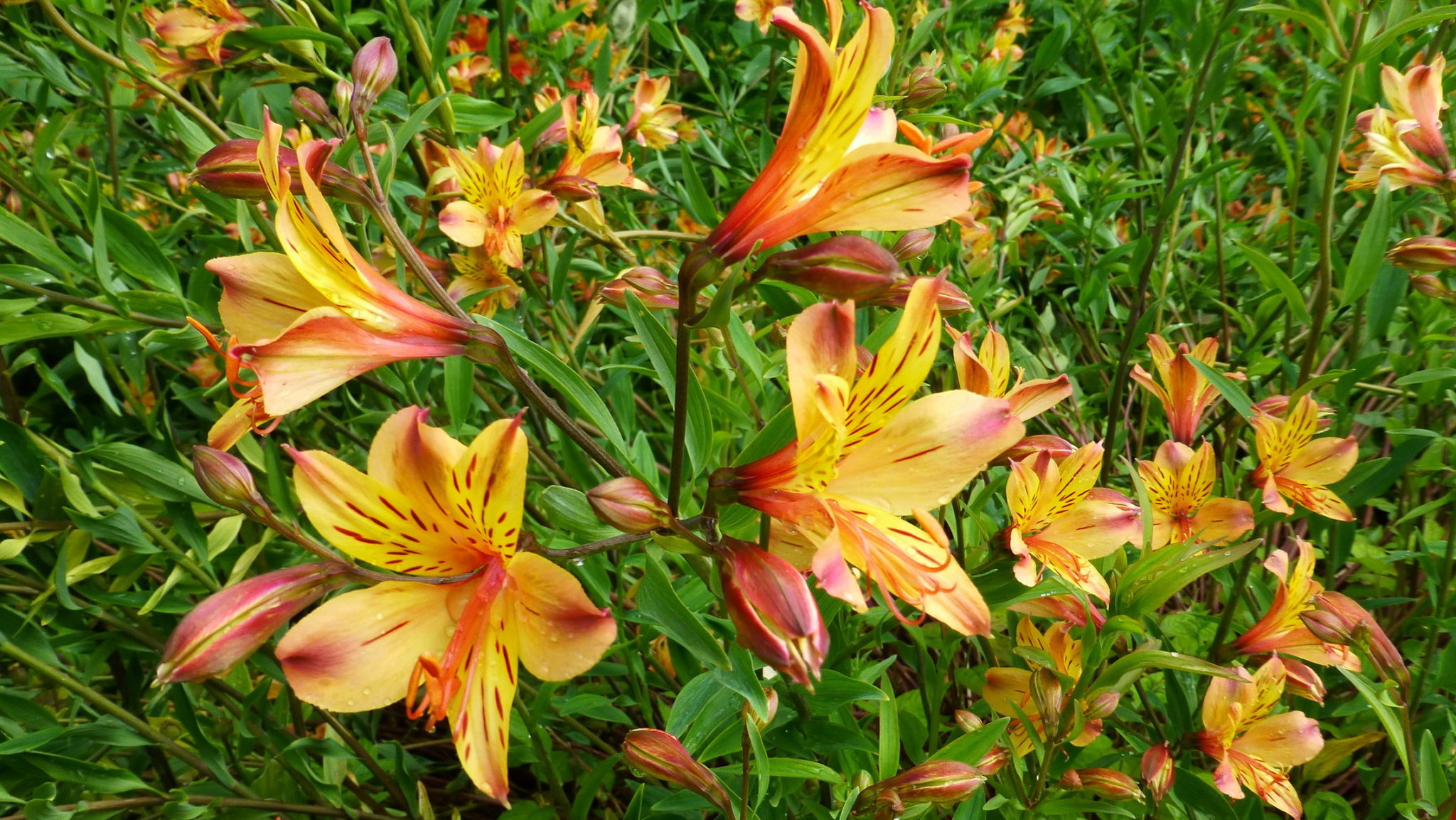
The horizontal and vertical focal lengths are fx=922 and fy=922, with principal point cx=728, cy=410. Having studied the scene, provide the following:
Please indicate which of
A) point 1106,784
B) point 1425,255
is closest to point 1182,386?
point 1425,255

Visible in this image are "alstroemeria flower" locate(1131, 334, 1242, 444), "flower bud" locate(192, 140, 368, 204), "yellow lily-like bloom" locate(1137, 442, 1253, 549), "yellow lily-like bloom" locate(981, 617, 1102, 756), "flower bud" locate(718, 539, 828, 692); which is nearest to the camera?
"flower bud" locate(718, 539, 828, 692)

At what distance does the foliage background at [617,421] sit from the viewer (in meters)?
0.96

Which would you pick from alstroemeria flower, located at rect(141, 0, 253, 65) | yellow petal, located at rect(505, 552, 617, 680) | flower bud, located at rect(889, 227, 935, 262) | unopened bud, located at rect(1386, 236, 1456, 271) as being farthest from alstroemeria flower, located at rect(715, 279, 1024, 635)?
alstroemeria flower, located at rect(141, 0, 253, 65)

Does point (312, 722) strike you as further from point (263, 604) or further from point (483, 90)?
point (483, 90)

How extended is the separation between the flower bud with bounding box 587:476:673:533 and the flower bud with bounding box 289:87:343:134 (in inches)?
25.2

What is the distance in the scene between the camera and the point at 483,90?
195 cm

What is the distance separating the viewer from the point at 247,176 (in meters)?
0.77

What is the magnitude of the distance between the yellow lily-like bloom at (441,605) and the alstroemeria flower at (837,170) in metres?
0.22

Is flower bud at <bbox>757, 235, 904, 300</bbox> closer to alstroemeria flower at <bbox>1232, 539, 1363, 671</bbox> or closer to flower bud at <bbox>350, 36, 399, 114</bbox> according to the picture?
flower bud at <bbox>350, 36, 399, 114</bbox>

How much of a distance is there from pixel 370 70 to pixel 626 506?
60cm

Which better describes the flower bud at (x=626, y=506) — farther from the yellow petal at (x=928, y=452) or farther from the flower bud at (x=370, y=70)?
the flower bud at (x=370, y=70)

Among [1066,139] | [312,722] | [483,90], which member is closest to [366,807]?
[312,722]

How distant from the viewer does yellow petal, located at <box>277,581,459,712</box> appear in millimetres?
571

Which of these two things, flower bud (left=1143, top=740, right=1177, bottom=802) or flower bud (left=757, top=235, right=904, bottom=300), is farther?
flower bud (left=1143, top=740, right=1177, bottom=802)
